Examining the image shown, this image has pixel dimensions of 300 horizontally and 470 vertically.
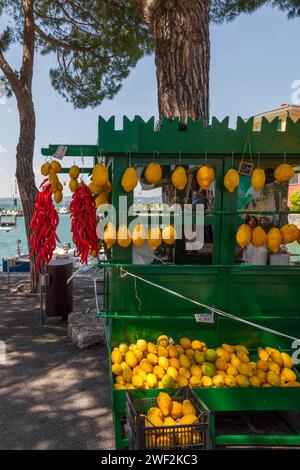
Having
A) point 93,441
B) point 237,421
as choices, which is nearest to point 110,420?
point 93,441

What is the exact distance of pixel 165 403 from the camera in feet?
Answer: 9.49

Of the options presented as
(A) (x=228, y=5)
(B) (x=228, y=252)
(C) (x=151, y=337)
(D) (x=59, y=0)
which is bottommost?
(C) (x=151, y=337)

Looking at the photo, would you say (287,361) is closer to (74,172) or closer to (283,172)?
(283,172)

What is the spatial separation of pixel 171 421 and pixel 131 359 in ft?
2.38

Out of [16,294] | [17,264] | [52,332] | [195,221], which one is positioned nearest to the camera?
[195,221]

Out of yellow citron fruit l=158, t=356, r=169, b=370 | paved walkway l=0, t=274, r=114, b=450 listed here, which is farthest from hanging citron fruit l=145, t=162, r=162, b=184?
paved walkway l=0, t=274, r=114, b=450

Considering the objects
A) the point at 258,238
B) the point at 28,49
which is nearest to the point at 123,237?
the point at 258,238

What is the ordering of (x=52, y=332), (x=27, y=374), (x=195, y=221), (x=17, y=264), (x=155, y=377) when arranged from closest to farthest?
(x=155, y=377) → (x=195, y=221) → (x=27, y=374) → (x=52, y=332) → (x=17, y=264)

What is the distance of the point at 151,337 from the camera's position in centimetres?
→ 371

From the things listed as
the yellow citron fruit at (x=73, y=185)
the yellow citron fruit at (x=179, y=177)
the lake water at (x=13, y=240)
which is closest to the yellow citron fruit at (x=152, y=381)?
the yellow citron fruit at (x=179, y=177)

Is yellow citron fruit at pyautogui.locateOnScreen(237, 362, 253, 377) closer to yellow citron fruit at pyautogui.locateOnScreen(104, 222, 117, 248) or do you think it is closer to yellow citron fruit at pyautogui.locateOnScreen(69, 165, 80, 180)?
yellow citron fruit at pyautogui.locateOnScreen(104, 222, 117, 248)

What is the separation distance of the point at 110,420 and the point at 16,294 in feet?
19.8

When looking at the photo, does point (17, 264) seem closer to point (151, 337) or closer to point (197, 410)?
point (151, 337)

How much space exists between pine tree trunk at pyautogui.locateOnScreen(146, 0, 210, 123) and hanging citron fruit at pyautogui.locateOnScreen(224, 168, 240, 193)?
2.05 meters
